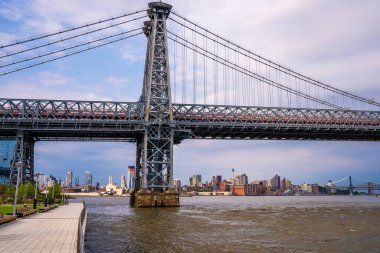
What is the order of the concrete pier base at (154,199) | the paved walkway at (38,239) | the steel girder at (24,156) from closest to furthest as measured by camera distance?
the paved walkway at (38,239)
the concrete pier base at (154,199)
the steel girder at (24,156)

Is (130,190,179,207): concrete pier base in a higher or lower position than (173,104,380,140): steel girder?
lower

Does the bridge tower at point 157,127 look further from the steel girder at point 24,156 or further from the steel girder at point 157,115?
the steel girder at point 24,156

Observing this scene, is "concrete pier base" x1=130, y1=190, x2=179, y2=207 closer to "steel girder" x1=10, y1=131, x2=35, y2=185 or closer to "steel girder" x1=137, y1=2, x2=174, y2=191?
"steel girder" x1=137, y1=2, x2=174, y2=191

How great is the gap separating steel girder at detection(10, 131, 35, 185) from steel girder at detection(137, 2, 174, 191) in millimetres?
23981

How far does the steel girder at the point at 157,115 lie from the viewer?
77125mm

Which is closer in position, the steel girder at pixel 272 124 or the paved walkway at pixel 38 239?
the paved walkway at pixel 38 239

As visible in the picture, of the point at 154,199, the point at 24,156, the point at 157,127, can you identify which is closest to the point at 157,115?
the point at 157,127

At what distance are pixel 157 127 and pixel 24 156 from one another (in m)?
28.4

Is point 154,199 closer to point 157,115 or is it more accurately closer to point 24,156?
point 157,115

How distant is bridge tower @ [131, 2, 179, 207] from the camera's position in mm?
75375

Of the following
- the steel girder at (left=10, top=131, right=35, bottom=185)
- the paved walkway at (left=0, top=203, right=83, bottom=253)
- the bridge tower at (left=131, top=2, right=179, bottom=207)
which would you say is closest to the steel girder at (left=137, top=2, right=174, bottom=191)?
the bridge tower at (left=131, top=2, right=179, bottom=207)

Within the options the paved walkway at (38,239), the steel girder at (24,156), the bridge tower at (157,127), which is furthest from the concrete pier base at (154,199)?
the paved walkway at (38,239)

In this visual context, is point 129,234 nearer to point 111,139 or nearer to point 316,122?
point 111,139

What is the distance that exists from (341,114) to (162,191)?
181 feet
